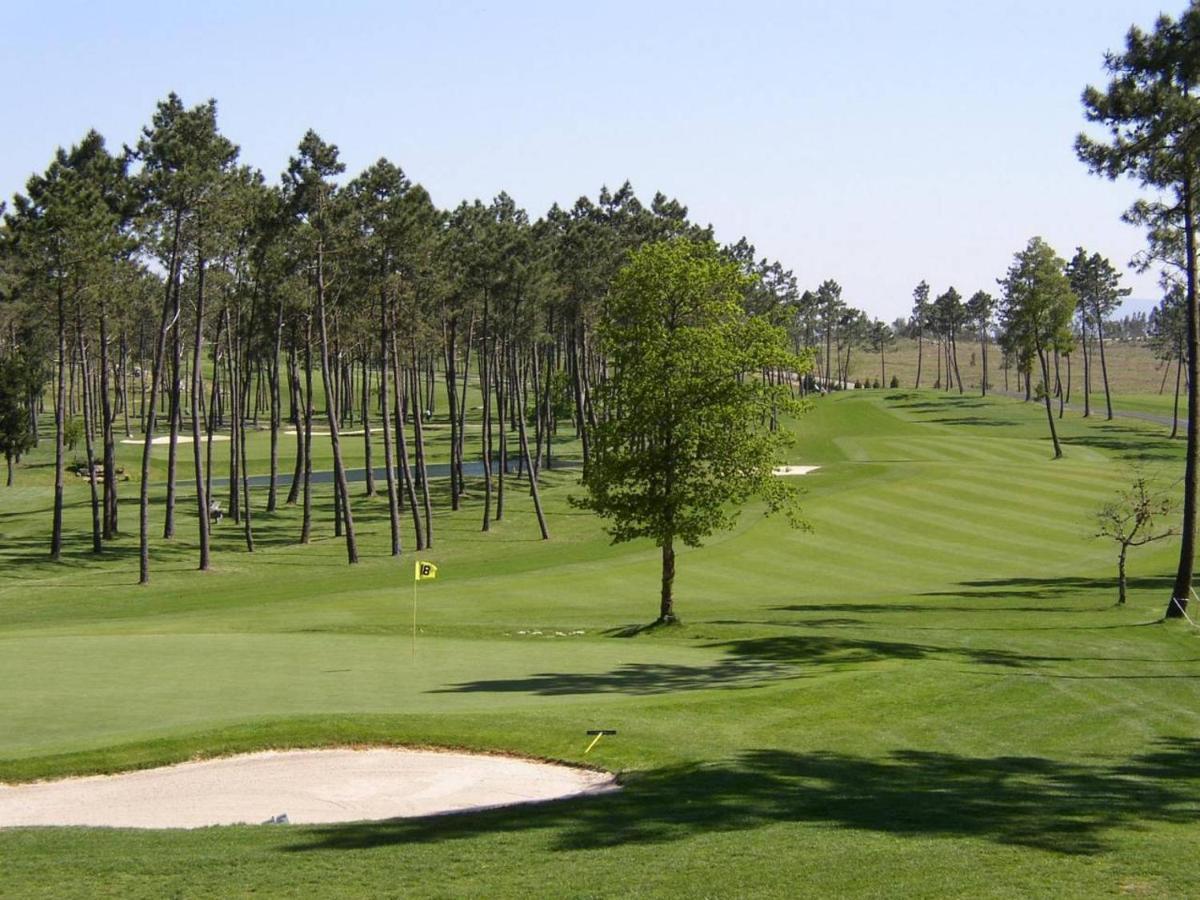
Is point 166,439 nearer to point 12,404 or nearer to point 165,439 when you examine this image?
point 165,439

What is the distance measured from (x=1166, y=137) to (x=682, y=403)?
13.9 m

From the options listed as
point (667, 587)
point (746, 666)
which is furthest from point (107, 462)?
point (746, 666)

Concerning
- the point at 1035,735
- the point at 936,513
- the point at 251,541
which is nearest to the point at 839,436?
the point at 936,513

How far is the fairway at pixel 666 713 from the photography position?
13.4 metres

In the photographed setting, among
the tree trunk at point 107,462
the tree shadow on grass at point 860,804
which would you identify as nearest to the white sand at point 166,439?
the tree trunk at point 107,462

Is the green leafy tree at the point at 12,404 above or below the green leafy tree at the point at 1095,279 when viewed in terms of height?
below

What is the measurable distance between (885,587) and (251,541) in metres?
33.2

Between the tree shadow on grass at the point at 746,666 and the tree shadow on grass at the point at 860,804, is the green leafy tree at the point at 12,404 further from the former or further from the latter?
the tree shadow on grass at the point at 860,804

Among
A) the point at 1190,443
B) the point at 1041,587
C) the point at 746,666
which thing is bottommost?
the point at 1041,587

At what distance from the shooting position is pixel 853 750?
1928 cm

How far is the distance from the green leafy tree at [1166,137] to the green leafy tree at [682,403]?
976 cm

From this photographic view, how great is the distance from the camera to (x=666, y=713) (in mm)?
21828

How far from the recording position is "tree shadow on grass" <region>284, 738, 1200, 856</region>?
1456 cm

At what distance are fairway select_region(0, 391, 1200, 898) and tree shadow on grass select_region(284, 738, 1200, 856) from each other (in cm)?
6
